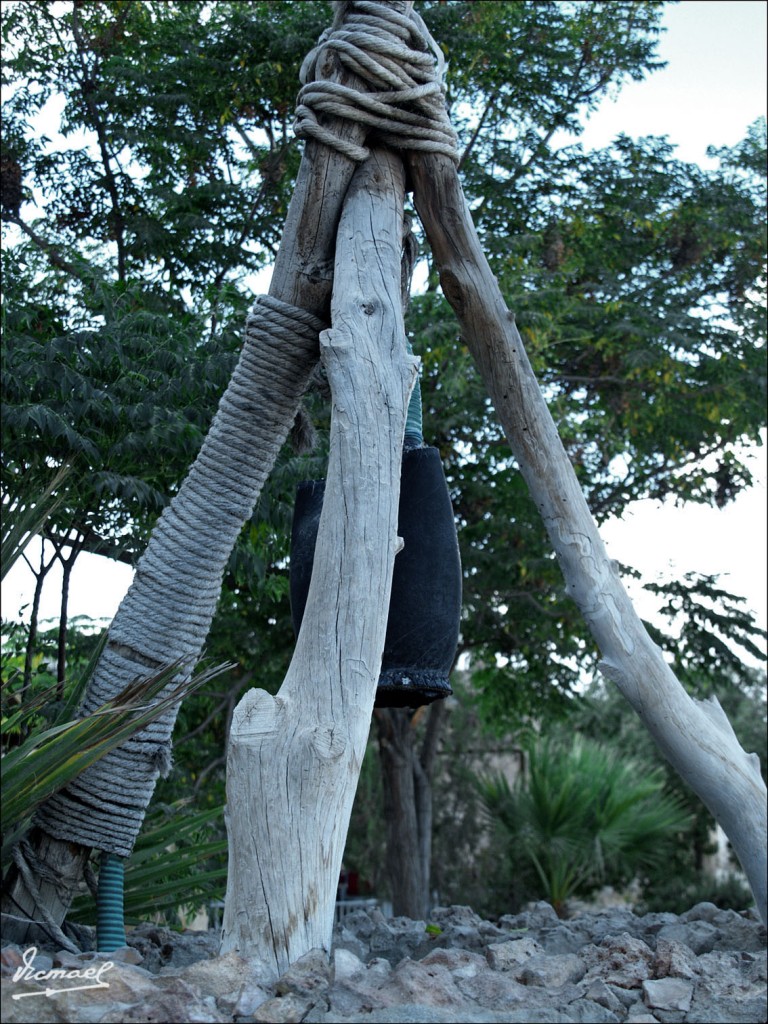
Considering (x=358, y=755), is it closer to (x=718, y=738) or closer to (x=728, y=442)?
(x=718, y=738)

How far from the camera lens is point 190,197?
7.94 m

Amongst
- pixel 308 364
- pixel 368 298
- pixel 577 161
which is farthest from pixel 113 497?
pixel 577 161

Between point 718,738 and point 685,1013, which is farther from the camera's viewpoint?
point 718,738

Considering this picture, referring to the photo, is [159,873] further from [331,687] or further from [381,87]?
[381,87]

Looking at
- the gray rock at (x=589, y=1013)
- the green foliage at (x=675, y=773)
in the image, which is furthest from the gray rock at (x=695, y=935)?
the green foliage at (x=675, y=773)

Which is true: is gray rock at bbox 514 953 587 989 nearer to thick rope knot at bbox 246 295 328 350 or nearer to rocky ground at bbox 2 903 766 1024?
rocky ground at bbox 2 903 766 1024

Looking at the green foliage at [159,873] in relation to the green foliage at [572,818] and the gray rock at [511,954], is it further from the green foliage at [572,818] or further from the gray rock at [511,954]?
the green foliage at [572,818]

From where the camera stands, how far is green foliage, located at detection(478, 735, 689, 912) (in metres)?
13.1

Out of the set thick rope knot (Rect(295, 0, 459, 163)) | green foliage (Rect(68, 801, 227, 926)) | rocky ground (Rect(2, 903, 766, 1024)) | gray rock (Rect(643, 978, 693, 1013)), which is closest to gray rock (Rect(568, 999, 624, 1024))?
rocky ground (Rect(2, 903, 766, 1024))

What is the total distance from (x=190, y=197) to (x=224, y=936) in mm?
6966

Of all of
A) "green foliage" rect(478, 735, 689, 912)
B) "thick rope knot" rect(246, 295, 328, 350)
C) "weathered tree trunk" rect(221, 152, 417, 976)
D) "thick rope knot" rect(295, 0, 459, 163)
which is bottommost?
"green foliage" rect(478, 735, 689, 912)

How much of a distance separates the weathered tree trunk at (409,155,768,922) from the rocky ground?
0.23m

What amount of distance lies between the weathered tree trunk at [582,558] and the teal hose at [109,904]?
45.6 inches

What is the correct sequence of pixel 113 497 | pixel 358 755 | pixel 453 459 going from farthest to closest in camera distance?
pixel 453 459 < pixel 113 497 < pixel 358 755
